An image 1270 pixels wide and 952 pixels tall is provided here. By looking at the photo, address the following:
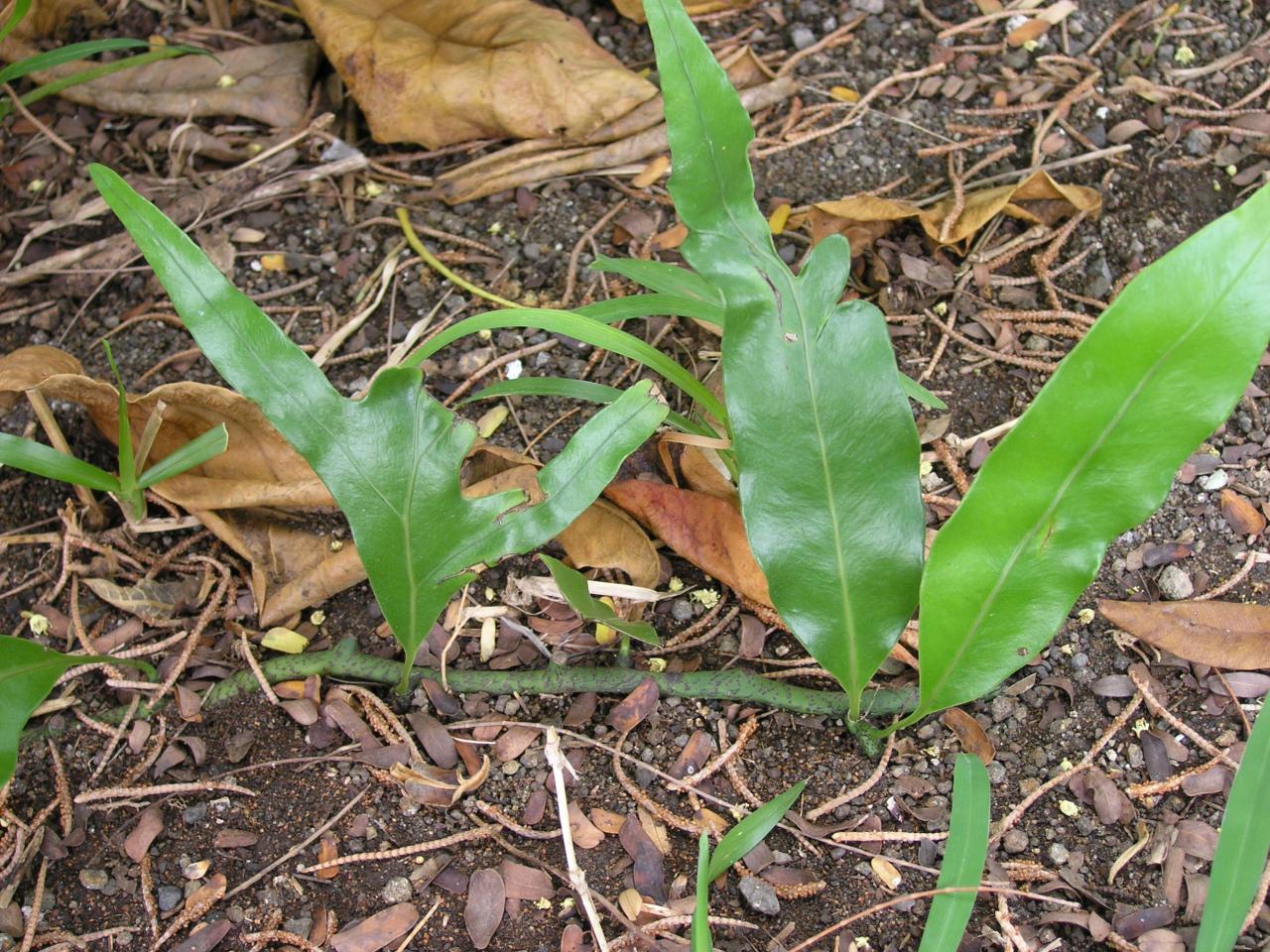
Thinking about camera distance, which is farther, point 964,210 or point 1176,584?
point 964,210

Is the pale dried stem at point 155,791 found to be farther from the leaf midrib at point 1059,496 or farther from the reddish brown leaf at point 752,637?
the leaf midrib at point 1059,496

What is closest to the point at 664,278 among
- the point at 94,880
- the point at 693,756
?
the point at 693,756

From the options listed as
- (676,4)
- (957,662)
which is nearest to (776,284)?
(676,4)

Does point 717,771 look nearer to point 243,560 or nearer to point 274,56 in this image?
point 243,560

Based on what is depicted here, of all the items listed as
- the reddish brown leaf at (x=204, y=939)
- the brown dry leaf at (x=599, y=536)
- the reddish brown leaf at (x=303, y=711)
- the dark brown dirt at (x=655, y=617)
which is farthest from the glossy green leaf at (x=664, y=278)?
the reddish brown leaf at (x=204, y=939)

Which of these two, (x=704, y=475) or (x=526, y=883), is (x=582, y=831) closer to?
(x=526, y=883)

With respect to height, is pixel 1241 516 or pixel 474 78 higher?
pixel 474 78
